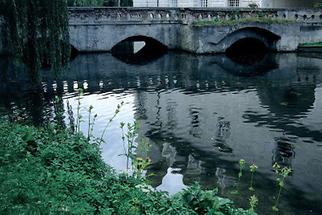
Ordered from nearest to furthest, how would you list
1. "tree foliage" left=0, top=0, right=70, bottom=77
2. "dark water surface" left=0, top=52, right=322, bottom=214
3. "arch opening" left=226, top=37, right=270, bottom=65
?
"dark water surface" left=0, top=52, right=322, bottom=214 < "tree foliage" left=0, top=0, right=70, bottom=77 < "arch opening" left=226, top=37, right=270, bottom=65

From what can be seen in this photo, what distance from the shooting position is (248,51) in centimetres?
3984

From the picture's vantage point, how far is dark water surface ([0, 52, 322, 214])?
11750 mm

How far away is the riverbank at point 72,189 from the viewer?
6668 mm

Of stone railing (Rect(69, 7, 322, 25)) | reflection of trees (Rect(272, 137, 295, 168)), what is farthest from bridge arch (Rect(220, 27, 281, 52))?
reflection of trees (Rect(272, 137, 295, 168))

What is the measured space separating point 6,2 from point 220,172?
27.8ft

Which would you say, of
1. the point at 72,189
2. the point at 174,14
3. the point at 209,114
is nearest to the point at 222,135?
the point at 209,114

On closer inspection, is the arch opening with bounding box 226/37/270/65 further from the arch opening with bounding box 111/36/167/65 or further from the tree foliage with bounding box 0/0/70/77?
the tree foliage with bounding box 0/0/70/77

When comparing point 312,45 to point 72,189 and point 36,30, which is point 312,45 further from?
point 72,189

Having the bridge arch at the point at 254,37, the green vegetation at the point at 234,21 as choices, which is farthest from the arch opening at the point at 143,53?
the bridge arch at the point at 254,37

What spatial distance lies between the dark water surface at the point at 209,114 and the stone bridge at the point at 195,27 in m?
4.62

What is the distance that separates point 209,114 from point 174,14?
21.8 m

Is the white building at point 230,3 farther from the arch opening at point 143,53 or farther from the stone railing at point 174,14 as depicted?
the stone railing at point 174,14

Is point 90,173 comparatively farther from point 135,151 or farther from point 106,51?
point 106,51

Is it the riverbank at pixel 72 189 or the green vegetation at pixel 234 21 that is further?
the green vegetation at pixel 234 21
